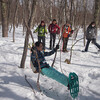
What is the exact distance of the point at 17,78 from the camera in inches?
109

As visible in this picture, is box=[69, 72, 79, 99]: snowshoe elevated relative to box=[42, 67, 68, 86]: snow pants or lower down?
lower down

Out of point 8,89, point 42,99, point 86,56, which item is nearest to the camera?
point 42,99

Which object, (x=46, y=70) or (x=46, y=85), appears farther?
(x=46, y=85)

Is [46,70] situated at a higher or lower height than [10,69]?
higher

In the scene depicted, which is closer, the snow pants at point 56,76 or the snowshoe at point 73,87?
the snowshoe at point 73,87

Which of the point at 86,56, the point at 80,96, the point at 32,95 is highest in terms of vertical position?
the point at 86,56

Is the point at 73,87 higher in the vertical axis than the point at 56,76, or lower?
lower

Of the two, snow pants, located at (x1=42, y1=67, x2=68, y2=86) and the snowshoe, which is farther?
snow pants, located at (x1=42, y1=67, x2=68, y2=86)

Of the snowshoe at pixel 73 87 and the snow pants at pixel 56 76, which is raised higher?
the snow pants at pixel 56 76

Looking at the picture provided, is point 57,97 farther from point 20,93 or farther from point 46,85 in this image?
point 20,93

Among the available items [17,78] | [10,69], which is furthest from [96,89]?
[10,69]

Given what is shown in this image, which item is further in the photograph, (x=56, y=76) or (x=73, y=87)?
(x=56, y=76)

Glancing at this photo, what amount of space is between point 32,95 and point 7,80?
0.89 meters

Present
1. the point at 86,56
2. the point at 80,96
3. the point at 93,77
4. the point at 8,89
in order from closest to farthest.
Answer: the point at 8,89 → the point at 80,96 → the point at 93,77 → the point at 86,56
